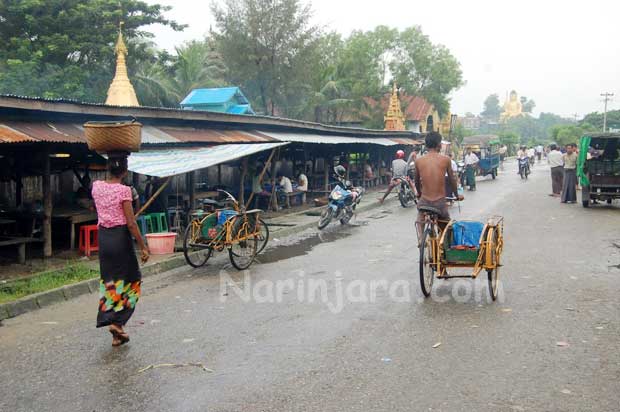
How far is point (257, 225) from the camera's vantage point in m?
10.5

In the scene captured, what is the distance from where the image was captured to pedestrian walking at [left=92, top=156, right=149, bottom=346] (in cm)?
570

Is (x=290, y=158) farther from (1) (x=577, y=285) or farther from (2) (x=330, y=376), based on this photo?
(2) (x=330, y=376)

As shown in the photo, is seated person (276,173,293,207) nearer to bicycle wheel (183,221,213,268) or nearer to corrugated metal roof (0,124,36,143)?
bicycle wheel (183,221,213,268)

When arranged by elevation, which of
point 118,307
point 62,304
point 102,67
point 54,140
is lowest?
point 62,304

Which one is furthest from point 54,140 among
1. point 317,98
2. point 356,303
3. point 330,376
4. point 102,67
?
point 317,98

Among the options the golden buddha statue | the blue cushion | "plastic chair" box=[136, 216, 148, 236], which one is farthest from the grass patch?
the golden buddha statue

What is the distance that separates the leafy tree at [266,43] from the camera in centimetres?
4053

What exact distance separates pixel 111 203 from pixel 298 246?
22.0ft

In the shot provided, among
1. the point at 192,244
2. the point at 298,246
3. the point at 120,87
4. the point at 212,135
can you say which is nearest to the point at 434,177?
the point at 192,244

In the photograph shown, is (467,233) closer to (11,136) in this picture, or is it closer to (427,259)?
(427,259)

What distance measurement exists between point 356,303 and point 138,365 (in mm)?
2728

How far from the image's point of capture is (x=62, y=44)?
25.6 m

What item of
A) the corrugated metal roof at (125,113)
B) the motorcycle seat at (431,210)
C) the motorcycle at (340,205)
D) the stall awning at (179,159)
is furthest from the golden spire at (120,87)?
the motorcycle seat at (431,210)

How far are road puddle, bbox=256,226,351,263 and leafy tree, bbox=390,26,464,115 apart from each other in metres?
42.3
